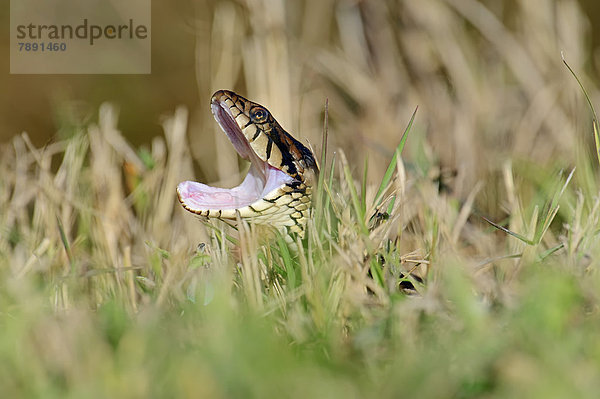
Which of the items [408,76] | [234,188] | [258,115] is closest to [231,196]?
[234,188]

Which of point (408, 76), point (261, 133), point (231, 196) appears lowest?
point (231, 196)

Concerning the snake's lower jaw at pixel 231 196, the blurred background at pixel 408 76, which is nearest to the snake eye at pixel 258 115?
the snake's lower jaw at pixel 231 196

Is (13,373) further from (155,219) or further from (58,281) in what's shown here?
(155,219)

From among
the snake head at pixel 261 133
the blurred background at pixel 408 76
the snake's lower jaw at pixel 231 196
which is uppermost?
the blurred background at pixel 408 76

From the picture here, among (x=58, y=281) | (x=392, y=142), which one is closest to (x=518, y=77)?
(x=392, y=142)

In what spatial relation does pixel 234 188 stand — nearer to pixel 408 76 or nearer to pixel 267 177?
pixel 267 177

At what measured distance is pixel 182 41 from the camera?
4934 mm

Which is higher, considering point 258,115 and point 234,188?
point 258,115

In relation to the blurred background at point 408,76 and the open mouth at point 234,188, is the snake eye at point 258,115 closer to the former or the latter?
the open mouth at point 234,188

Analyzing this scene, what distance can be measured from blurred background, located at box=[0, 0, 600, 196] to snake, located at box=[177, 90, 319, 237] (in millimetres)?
954

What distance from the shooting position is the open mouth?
5.49ft

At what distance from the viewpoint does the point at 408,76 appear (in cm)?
370

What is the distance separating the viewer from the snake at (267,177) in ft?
5.61

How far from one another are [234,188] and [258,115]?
0.17 m
